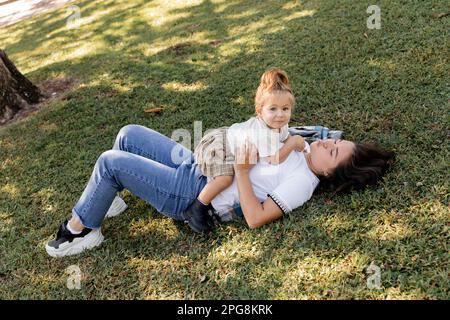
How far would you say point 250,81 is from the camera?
5504mm

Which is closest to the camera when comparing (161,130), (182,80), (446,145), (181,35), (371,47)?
(446,145)

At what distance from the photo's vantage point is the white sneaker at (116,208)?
379cm

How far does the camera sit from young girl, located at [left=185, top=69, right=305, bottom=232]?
3.11 meters

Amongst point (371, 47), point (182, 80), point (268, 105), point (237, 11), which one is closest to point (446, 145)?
point (268, 105)

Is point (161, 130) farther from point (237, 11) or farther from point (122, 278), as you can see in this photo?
point (237, 11)

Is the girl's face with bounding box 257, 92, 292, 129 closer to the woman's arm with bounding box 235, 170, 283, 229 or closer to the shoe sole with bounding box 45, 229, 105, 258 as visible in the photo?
the woman's arm with bounding box 235, 170, 283, 229

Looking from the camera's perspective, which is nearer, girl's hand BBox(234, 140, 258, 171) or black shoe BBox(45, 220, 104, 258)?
girl's hand BBox(234, 140, 258, 171)

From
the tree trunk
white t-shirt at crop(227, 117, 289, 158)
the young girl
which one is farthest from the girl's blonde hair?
the tree trunk

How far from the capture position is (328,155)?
10.8ft

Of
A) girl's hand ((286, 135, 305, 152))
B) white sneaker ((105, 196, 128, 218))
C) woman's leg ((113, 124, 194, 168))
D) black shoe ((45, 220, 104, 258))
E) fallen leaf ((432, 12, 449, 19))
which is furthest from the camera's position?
fallen leaf ((432, 12, 449, 19))

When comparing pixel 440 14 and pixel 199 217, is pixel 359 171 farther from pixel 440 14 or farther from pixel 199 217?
pixel 440 14

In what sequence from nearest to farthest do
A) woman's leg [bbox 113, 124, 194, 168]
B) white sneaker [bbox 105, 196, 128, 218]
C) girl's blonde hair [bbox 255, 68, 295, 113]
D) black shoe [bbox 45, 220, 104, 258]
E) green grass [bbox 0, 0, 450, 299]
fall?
green grass [bbox 0, 0, 450, 299] → girl's blonde hair [bbox 255, 68, 295, 113] → black shoe [bbox 45, 220, 104, 258] → woman's leg [bbox 113, 124, 194, 168] → white sneaker [bbox 105, 196, 128, 218]

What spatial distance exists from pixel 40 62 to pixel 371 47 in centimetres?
552

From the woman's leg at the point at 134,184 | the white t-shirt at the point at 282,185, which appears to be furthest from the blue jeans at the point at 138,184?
the white t-shirt at the point at 282,185
